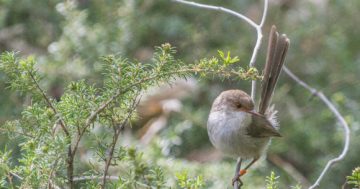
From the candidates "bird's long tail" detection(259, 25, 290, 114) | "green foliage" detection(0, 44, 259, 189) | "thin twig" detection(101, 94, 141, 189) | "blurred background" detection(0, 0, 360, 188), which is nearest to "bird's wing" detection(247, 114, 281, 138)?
"bird's long tail" detection(259, 25, 290, 114)

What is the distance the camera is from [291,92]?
19.8ft

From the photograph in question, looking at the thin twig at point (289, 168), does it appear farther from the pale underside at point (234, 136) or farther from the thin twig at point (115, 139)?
the thin twig at point (115, 139)

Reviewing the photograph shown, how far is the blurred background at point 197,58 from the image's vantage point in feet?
16.4

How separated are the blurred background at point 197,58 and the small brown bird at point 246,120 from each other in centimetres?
58

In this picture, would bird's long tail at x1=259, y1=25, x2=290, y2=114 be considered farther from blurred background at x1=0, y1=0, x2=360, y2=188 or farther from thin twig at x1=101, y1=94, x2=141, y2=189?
thin twig at x1=101, y1=94, x2=141, y2=189

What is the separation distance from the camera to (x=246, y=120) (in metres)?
4.05

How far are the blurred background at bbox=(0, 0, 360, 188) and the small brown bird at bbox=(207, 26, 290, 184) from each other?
1.90 ft

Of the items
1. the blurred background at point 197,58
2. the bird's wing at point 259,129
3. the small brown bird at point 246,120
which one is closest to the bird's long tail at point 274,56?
the small brown bird at point 246,120

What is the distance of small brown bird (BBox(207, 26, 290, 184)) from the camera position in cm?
383

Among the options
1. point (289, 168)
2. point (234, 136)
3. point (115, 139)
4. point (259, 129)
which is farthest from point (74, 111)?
point (289, 168)

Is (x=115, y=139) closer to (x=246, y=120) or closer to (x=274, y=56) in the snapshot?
(x=274, y=56)

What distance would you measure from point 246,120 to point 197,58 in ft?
5.54

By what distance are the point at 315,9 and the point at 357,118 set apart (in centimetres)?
148

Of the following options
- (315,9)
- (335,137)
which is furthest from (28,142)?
(315,9)
